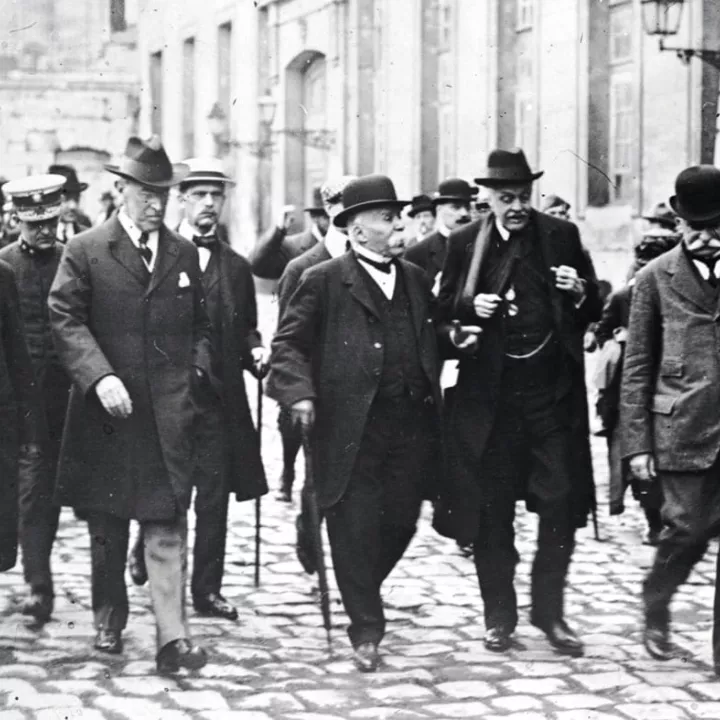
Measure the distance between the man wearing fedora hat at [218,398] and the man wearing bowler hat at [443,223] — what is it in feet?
9.26

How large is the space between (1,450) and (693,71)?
486 inches

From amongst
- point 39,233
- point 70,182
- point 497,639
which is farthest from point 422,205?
point 497,639

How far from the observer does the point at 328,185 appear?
924 centimetres

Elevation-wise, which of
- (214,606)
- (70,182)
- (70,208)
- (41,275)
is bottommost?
(214,606)

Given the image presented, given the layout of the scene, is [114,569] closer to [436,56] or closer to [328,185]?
[328,185]

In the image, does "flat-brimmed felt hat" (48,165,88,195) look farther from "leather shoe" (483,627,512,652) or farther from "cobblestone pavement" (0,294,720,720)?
"leather shoe" (483,627,512,652)

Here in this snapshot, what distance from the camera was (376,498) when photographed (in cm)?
686

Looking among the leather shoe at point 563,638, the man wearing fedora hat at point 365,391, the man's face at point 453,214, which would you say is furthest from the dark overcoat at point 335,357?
the man's face at point 453,214

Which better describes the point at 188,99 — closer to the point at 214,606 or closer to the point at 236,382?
the point at 236,382

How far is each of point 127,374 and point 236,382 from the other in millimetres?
1461

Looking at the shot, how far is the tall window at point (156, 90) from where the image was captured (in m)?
42.9

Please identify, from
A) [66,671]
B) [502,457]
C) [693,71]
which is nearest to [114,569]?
[66,671]

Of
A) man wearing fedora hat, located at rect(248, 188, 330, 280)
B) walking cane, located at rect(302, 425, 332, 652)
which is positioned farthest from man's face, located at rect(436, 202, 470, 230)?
walking cane, located at rect(302, 425, 332, 652)

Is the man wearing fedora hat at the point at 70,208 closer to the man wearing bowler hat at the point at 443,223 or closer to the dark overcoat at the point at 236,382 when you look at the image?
the man wearing bowler hat at the point at 443,223
